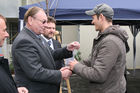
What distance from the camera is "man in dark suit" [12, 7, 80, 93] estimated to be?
185cm

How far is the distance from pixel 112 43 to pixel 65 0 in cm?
303

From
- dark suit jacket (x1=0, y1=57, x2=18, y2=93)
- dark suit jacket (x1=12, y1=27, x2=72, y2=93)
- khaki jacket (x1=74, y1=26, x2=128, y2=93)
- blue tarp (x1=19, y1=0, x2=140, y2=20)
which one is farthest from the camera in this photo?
blue tarp (x1=19, y1=0, x2=140, y2=20)

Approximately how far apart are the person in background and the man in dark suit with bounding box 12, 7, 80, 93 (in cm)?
30

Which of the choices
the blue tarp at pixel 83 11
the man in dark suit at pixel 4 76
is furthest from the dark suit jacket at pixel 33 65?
the blue tarp at pixel 83 11

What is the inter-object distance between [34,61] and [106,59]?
72 cm

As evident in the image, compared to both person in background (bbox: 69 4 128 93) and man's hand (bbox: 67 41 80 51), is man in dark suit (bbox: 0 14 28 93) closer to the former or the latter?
person in background (bbox: 69 4 128 93)

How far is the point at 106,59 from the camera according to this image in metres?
1.98

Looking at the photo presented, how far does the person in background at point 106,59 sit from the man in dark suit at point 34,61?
11.6 inches

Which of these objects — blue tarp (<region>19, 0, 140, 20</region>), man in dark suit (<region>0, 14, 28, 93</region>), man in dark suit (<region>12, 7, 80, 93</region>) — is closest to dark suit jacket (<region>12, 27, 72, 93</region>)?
man in dark suit (<region>12, 7, 80, 93</region>)

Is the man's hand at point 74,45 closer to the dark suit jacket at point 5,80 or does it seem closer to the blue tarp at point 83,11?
the dark suit jacket at point 5,80

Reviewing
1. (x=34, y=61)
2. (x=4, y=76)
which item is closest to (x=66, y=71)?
(x=34, y=61)

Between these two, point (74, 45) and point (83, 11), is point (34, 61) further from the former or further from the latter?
point (83, 11)

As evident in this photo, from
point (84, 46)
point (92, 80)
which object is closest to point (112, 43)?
point (92, 80)

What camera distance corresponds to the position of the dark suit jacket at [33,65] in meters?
1.85
